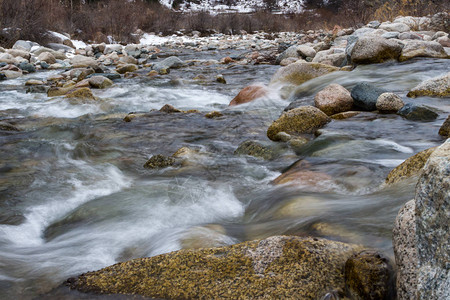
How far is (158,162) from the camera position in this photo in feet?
11.6

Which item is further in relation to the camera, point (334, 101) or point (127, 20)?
Result: point (127, 20)

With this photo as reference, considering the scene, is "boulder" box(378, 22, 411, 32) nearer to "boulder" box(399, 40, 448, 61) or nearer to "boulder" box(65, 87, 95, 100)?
"boulder" box(399, 40, 448, 61)

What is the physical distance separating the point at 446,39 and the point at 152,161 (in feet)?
25.0

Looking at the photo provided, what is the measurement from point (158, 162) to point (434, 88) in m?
3.68

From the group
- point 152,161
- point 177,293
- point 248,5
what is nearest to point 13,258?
point 177,293

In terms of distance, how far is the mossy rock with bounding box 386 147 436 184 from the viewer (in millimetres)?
2238

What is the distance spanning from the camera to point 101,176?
3398 millimetres

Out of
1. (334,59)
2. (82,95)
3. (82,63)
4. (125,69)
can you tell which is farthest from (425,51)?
(82,63)

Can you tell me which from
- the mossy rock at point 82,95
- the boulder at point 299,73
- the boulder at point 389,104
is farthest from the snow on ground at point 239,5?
the boulder at point 389,104

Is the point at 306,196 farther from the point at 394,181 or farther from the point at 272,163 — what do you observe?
the point at 272,163

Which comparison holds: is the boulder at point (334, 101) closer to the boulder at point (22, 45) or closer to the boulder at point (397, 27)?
the boulder at point (397, 27)

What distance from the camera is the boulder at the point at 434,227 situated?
3.24ft

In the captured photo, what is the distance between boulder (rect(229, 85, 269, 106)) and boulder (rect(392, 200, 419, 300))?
4948 mm

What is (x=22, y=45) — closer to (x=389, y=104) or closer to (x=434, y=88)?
(x=389, y=104)
